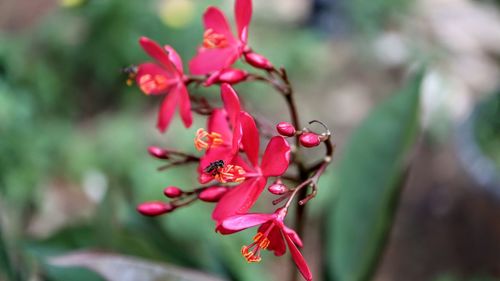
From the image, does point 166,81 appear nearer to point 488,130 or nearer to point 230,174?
point 230,174

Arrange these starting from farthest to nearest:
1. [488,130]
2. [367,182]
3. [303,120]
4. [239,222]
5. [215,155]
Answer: [303,120]
[488,130]
[367,182]
[215,155]
[239,222]

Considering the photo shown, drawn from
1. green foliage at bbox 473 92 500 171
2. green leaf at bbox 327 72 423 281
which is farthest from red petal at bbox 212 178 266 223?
green foliage at bbox 473 92 500 171

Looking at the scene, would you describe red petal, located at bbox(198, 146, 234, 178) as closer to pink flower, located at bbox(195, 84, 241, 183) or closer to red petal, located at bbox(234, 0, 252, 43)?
pink flower, located at bbox(195, 84, 241, 183)

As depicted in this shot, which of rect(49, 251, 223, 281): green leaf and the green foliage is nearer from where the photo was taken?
rect(49, 251, 223, 281): green leaf

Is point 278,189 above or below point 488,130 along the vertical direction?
above

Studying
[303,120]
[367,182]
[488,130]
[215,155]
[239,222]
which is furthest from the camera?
[303,120]

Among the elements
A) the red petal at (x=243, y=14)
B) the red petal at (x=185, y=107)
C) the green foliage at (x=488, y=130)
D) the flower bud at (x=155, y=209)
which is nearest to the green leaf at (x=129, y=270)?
the flower bud at (x=155, y=209)

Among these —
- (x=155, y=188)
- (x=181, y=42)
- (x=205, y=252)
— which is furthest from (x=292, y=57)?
(x=205, y=252)

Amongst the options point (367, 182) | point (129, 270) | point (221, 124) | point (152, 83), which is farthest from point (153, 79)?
point (367, 182)

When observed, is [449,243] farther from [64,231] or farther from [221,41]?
[221,41]
